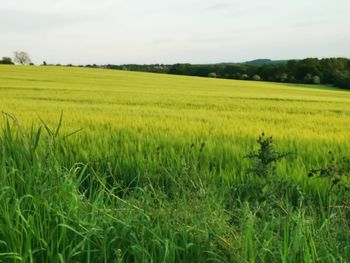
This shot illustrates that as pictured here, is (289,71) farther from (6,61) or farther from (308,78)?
(6,61)

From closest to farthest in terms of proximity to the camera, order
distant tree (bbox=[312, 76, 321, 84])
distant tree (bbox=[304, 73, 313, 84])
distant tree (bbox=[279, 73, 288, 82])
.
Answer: distant tree (bbox=[312, 76, 321, 84]), distant tree (bbox=[304, 73, 313, 84]), distant tree (bbox=[279, 73, 288, 82])

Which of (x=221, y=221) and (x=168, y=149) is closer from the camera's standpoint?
(x=221, y=221)

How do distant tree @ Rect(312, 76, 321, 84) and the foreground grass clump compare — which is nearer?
the foreground grass clump

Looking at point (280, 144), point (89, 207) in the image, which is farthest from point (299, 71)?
point (89, 207)

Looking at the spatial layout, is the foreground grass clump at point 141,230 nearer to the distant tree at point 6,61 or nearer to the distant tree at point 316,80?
the distant tree at point 316,80

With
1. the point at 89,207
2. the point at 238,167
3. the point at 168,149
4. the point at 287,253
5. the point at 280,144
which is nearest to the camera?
the point at 287,253

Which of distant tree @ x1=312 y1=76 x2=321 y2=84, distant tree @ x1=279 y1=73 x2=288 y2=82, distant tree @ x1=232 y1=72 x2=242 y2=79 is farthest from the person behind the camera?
distant tree @ x1=232 y1=72 x2=242 y2=79

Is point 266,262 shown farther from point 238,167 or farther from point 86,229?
point 238,167

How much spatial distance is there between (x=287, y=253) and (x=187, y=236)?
47cm

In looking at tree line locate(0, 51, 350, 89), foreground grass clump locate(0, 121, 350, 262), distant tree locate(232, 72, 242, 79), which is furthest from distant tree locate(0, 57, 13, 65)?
foreground grass clump locate(0, 121, 350, 262)

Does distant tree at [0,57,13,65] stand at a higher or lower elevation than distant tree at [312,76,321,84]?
higher

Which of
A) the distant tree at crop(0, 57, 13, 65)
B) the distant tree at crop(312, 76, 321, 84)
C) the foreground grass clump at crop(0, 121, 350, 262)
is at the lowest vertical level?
the distant tree at crop(312, 76, 321, 84)

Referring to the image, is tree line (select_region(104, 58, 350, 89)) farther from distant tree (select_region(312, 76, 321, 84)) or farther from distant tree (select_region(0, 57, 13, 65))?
distant tree (select_region(0, 57, 13, 65))

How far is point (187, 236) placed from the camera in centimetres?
239
